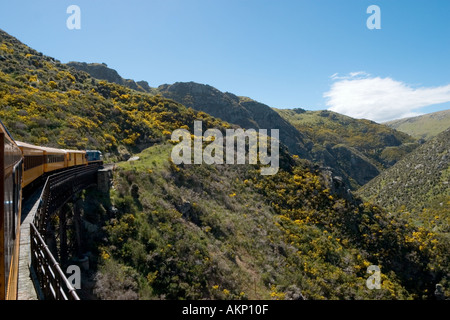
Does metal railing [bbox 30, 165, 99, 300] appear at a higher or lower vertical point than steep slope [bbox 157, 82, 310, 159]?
lower

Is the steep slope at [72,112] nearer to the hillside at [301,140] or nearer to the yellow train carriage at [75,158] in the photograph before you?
the yellow train carriage at [75,158]

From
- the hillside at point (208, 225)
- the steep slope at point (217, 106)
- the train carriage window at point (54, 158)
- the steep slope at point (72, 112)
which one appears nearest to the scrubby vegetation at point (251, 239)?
the hillside at point (208, 225)

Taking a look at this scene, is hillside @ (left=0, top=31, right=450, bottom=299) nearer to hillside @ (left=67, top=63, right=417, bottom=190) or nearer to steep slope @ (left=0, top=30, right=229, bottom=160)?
steep slope @ (left=0, top=30, right=229, bottom=160)

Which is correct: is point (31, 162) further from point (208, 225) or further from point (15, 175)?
point (208, 225)

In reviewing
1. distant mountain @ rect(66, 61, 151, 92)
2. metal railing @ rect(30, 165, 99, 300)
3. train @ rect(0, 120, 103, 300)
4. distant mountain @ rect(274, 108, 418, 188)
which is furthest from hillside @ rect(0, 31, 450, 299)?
distant mountain @ rect(274, 108, 418, 188)

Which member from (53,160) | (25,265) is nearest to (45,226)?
(25,265)

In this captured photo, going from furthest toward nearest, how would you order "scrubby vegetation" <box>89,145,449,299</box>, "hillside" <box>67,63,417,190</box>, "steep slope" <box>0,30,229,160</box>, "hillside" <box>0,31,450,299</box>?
"hillside" <box>67,63,417,190</box> < "steep slope" <box>0,30,229,160</box> < "scrubby vegetation" <box>89,145,449,299</box> < "hillside" <box>0,31,450,299</box>

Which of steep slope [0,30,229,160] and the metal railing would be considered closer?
the metal railing
